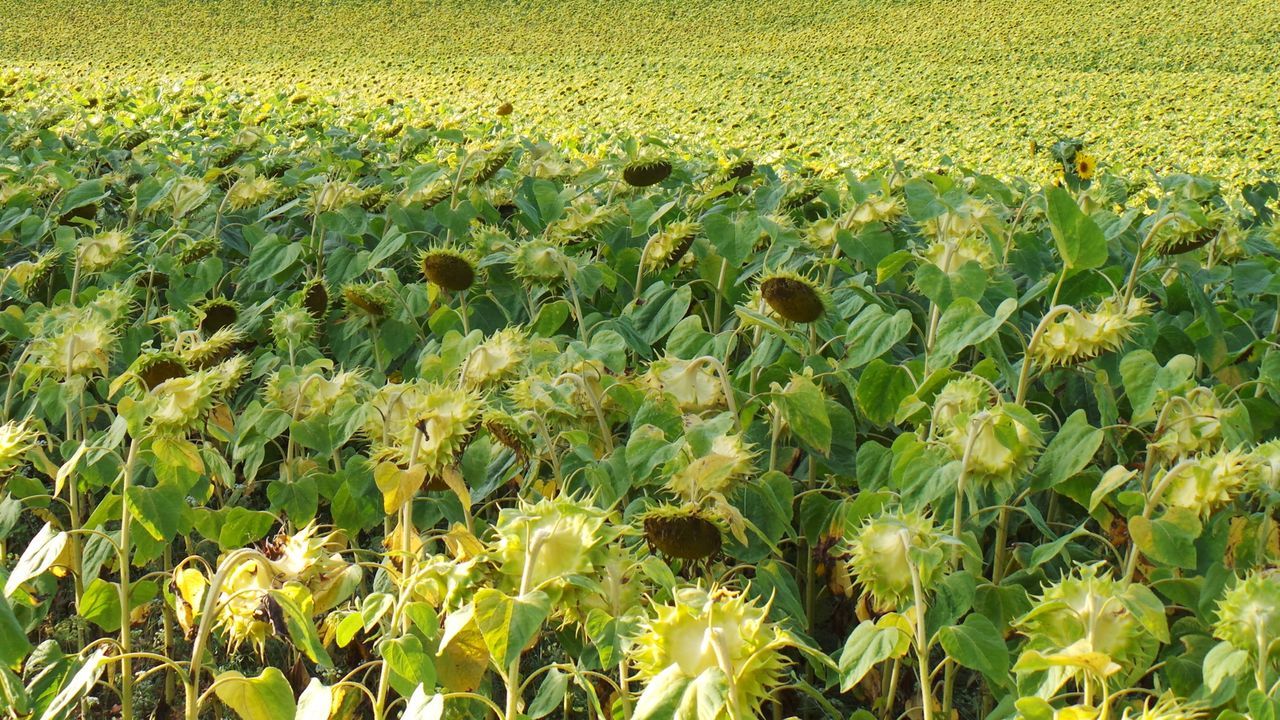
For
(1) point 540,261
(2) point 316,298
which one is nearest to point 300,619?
(1) point 540,261

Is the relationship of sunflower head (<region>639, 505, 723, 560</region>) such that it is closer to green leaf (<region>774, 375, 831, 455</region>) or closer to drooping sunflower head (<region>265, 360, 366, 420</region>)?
green leaf (<region>774, 375, 831, 455</region>)

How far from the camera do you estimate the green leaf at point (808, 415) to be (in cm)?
152

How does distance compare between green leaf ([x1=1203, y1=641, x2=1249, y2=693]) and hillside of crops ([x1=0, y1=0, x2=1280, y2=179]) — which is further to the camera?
hillside of crops ([x1=0, y1=0, x2=1280, y2=179])

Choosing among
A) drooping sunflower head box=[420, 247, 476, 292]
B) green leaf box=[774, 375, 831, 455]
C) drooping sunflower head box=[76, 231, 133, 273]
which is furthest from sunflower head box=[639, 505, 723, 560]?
drooping sunflower head box=[76, 231, 133, 273]

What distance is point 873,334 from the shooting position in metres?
1.71

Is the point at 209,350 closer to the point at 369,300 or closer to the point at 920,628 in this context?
the point at 369,300

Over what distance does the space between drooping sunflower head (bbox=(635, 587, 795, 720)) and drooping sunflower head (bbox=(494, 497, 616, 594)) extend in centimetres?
12

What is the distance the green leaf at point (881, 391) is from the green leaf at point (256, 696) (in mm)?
811

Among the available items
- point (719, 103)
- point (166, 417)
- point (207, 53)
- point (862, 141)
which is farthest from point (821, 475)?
point (207, 53)

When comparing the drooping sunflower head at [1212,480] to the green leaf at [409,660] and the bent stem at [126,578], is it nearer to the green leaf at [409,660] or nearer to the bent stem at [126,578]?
the green leaf at [409,660]

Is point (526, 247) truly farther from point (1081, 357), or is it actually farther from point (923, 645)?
point (923, 645)

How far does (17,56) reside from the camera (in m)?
17.0

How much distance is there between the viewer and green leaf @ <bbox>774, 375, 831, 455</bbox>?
5.00 feet

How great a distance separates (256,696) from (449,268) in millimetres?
952
